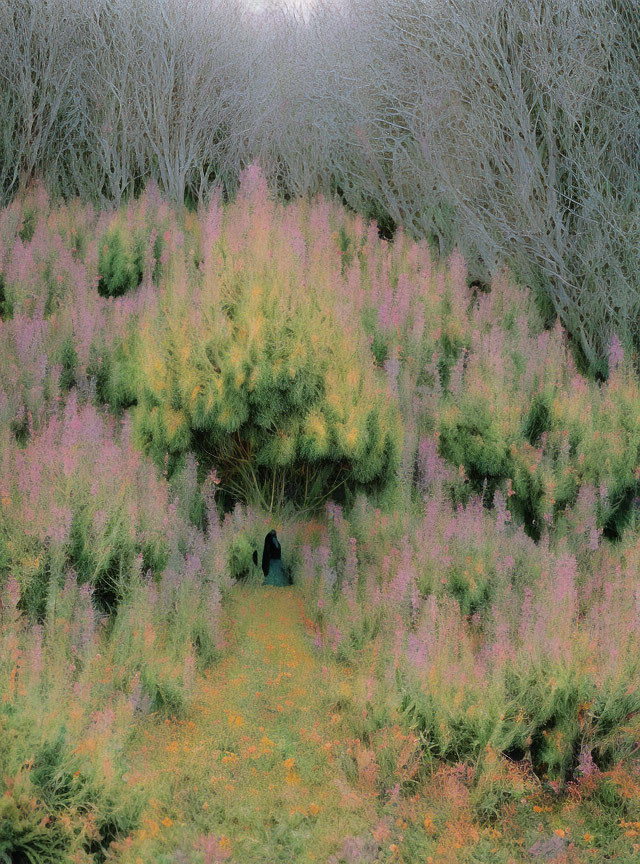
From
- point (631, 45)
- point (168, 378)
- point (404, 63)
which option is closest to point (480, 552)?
point (168, 378)

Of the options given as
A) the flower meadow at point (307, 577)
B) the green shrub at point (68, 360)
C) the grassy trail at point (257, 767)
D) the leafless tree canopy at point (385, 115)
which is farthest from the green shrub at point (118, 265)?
the grassy trail at point (257, 767)

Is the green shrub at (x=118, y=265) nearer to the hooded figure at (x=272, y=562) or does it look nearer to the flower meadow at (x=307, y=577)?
the flower meadow at (x=307, y=577)

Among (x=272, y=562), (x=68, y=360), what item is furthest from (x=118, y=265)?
(x=272, y=562)

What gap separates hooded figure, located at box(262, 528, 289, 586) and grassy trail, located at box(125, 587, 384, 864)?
656 millimetres

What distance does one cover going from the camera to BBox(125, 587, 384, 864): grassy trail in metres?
3.10

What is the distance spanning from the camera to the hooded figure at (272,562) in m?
5.10

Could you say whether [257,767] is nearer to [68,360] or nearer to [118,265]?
[68,360]

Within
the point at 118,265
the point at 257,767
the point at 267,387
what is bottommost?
the point at 257,767

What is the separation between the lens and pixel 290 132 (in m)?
11.3

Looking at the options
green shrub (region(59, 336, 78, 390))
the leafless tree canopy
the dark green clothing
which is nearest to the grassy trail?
the dark green clothing

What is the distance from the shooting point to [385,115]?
980 centimetres

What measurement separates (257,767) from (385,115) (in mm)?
8382

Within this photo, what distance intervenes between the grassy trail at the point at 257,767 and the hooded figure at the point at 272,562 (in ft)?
2.15

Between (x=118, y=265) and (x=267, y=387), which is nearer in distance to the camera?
(x=267, y=387)
